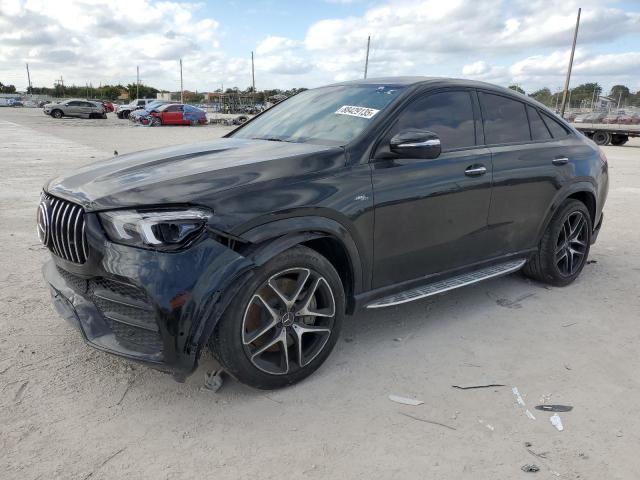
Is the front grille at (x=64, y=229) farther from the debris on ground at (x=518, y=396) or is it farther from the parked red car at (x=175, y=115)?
the parked red car at (x=175, y=115)

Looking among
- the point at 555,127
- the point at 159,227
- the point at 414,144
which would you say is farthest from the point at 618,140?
the point at 159,227

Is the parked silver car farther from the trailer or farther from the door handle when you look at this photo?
the door handle

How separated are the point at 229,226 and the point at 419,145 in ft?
4.18

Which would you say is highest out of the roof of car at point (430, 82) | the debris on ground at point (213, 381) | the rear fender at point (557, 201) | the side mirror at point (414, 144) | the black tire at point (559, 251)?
the roof of car at point (430, 82)

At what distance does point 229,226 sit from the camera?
107 inches

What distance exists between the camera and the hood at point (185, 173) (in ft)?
8.93

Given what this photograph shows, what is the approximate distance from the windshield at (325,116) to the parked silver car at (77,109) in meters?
39.8

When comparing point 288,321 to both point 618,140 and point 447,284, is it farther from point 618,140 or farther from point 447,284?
point 618,140

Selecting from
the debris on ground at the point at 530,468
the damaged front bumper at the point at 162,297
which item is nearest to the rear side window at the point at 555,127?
the debris on ground at the point at 530,468

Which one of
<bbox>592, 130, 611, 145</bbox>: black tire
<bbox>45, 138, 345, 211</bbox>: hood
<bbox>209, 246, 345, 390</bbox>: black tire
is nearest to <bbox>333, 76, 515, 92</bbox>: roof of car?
<bbox>45, 138, 345, 211</bbox>: hood

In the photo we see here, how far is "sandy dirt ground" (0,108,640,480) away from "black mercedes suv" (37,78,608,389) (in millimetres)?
332

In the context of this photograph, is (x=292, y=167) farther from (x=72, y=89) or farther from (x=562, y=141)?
(x=72, y=89)

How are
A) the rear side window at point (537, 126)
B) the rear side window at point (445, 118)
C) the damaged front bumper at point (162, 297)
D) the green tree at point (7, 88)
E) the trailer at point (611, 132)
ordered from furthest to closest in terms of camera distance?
the green tree at point (7, 88), the trailer at point (611, 132), the rear side window at point (537, 126), the rear side window at point (445, 118), the damaged front bumper at point (162, 297)

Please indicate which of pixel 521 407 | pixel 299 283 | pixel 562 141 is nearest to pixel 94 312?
pixel 299 283
